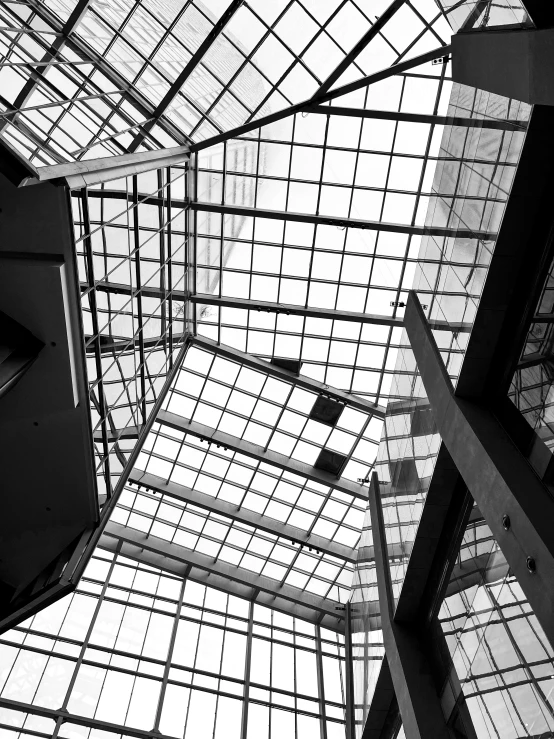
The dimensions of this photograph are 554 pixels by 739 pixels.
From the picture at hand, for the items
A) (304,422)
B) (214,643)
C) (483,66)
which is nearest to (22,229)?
(483,66)

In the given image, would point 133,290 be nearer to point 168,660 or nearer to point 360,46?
point 360,46

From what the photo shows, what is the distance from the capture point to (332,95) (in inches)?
1059

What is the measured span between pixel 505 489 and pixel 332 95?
1872 centimetres

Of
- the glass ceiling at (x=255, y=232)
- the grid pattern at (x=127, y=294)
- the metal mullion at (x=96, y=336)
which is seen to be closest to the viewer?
the metal mullion at (x=96, y=336)

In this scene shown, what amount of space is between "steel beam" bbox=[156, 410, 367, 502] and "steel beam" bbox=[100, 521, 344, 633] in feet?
28.4

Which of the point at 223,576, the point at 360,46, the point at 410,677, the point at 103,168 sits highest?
the point at 223,576

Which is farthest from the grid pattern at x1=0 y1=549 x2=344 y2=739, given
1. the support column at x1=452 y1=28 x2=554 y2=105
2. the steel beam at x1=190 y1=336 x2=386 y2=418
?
the support column at x1=452 y1=28 x2=554 y2=105

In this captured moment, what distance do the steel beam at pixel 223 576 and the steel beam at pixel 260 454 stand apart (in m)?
8.66

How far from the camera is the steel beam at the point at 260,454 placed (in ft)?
124

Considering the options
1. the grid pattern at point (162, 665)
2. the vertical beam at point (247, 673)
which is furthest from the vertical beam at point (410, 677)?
the grid pattern at point (162, 665)

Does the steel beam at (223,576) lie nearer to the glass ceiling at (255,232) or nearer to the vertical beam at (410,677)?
the glass ceiling at (255,232)

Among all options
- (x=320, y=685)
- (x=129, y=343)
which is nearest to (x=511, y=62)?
(x=129, y=343)

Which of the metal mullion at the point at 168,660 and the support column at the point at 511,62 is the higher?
the metal mullion at the point at 168,660

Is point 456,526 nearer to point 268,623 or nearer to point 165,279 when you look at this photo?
point 165,279
